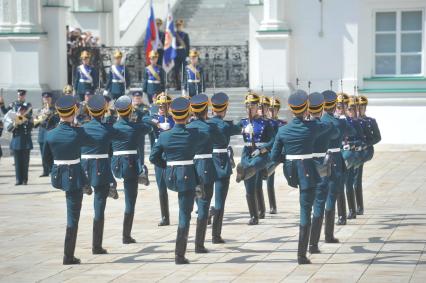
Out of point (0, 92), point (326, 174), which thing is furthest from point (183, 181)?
point (0, 92)

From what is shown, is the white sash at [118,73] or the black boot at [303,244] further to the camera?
the white sash at [118,73]

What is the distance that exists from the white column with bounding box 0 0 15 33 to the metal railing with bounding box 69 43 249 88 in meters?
2.23

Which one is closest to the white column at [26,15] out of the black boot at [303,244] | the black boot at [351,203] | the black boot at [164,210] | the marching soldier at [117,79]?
the marching soldier at [117,79]

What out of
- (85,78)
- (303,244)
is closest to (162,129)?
(303,244)

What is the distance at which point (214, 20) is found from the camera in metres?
37.3

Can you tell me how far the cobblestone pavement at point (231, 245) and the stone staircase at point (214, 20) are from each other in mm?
14090

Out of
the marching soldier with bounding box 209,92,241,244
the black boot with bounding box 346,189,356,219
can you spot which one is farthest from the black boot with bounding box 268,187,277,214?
the marching soldier with bounding box 209,92,241,244

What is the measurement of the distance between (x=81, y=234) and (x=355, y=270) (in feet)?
16.0

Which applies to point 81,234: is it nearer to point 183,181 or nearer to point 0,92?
point 183,181

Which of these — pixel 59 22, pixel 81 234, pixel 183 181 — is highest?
pixel 59 22

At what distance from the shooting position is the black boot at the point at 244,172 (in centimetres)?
1684

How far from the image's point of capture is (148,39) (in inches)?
1291

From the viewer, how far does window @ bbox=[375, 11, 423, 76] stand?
30.3 meters

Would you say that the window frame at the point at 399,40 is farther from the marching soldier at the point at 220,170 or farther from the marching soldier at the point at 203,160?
the marching soldier at the point at 203,160
